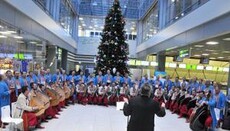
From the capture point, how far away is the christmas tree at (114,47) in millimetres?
21281

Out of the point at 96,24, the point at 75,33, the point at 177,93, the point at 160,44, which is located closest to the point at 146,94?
the point at 177,93

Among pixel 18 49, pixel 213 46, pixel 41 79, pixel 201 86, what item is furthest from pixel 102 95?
pixel 213 46

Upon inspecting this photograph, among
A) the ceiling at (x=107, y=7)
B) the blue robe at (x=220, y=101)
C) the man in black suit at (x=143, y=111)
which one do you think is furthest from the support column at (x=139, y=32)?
the man in black suit at (x=143, y=111)

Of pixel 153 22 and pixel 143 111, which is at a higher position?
pixel 153 22

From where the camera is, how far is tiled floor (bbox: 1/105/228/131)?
1002 centimetres

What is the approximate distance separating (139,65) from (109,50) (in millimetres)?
14920

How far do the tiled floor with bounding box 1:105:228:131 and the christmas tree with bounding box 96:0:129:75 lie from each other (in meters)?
7.56

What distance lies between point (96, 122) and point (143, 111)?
6.84 meters

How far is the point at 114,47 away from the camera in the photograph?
2145 centimetres

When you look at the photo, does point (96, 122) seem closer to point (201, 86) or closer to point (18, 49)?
point (18, 49)

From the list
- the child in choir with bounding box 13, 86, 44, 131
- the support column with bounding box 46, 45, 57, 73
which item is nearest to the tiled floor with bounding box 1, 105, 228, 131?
the child in choir with bounding box 13, 86, 44, 131

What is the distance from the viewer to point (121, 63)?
21281 mm

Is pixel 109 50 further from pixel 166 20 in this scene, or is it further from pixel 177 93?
pixel 177 93

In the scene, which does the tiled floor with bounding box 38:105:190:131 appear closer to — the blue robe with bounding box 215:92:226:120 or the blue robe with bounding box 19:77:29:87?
the blue robe with bounding box 215:92:226:120
